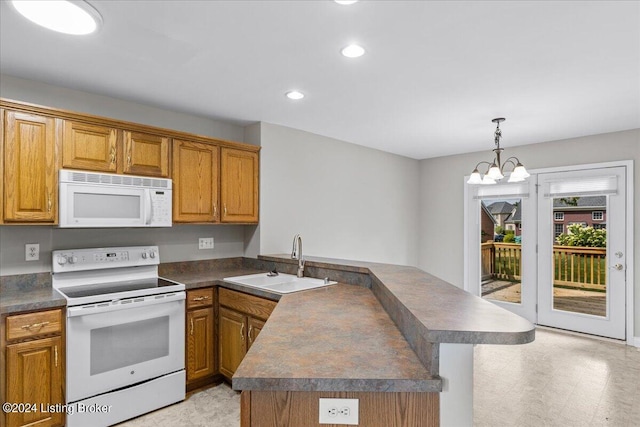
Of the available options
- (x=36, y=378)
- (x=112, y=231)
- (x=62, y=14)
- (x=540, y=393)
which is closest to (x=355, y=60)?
(x=62, y=14)

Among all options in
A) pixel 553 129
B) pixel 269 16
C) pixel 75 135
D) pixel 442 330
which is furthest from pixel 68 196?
pixel 553 129

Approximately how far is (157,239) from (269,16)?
7.51 feet

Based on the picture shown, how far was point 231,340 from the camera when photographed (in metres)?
2.93

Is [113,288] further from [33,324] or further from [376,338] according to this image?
[376,338]

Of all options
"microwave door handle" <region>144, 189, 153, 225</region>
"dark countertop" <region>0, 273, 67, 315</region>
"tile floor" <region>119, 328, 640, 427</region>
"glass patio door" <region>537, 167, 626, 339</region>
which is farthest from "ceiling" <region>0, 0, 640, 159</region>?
"tile floor" <region>119, 328, 640, 427</region>

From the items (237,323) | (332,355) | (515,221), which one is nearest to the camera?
(332,355)

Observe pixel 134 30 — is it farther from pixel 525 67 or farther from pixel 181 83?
pixel 525 67

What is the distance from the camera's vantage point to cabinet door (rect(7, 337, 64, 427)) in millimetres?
2123

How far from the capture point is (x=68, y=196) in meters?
2.50

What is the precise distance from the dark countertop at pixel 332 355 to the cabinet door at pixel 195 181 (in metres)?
1.60

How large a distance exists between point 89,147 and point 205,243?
1387 millimetres

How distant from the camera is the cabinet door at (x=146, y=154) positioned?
2.84m

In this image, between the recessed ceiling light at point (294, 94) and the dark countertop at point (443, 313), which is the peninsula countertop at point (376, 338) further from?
the recessed ceiling light at point (294, 94)

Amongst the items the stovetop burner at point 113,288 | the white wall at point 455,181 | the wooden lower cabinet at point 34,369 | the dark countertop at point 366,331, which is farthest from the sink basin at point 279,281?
the white wall at point 455,181
